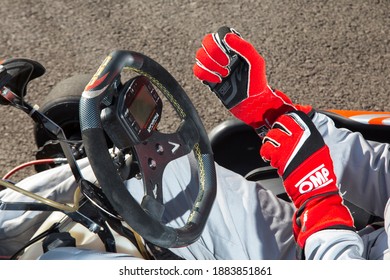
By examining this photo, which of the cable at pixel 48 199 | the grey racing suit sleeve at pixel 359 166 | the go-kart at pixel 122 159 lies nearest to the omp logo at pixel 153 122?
the go-kart at pixel 122 159

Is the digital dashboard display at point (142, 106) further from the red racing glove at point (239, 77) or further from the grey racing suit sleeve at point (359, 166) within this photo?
the grey racing suit sleeve at point (359, 166)

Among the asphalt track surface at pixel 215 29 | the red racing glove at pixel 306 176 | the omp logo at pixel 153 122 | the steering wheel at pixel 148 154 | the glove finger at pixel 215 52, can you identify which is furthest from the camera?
the asphalt track surface at pixel 215 29

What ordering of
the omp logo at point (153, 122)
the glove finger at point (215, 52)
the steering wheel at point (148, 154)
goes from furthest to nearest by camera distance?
the glove finger at point (215, 52)
the omp logo at point (153, 122)
the steering wheel at point (148, 154)

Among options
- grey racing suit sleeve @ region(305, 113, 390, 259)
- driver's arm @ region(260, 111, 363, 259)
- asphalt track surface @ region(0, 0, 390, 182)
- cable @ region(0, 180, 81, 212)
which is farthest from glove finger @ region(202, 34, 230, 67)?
asphalt track surface @ region(0, 0, 390, 182)

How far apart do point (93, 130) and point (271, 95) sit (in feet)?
2.01

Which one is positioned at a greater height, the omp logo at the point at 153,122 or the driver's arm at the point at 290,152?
the omp logo at the point at 153,122

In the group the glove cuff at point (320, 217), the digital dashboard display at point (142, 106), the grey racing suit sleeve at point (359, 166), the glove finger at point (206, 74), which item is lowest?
the grey racing suit sleeve at point (359, 166)

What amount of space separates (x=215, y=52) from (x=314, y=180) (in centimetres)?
38

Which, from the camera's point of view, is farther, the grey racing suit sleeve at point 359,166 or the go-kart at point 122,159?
the grey racing suit sleeve at point 359,166

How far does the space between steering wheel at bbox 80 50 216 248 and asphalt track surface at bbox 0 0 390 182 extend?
958 millimetres

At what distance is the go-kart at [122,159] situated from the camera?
3.80ft
